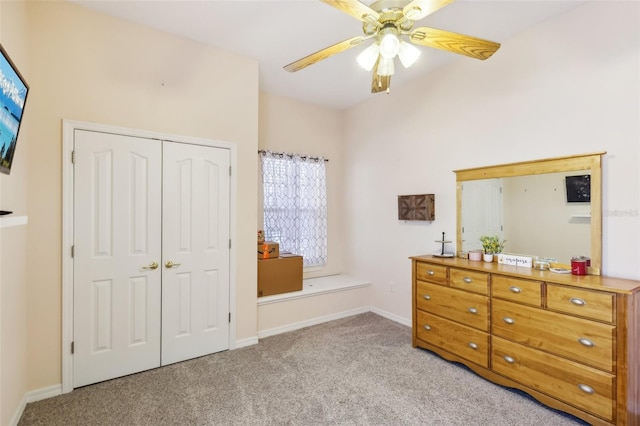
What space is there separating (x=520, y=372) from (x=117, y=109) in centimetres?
384

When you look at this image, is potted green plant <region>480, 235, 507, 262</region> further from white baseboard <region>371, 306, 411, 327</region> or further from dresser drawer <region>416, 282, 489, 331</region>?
white baseboard <region>371, 306, 411, 327</region>

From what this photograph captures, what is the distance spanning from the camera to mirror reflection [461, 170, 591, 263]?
2.40 m

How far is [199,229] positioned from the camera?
2930 mm

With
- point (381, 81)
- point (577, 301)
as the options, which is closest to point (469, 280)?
point (577, 301)

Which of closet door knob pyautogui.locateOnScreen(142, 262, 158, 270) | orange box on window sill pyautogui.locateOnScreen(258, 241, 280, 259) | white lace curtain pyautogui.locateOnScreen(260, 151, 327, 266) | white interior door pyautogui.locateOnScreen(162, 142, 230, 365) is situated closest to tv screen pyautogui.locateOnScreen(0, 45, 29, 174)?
white interior door pyautogui.locateOnScreen(162, 142, 230, 365)

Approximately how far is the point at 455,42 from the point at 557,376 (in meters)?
2.33

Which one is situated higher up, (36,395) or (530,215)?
(530,215)

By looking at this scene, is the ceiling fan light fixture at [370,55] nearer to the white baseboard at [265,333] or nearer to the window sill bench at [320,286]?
the window sill bench at [320,286]

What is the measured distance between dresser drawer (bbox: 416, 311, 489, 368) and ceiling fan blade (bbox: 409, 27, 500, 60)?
215 centimetres

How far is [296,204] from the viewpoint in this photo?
14.4ft

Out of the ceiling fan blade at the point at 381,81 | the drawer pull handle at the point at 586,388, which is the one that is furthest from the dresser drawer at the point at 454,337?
the ceiling fan blade at the point at 381,81

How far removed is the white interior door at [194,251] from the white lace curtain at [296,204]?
111 centimetres

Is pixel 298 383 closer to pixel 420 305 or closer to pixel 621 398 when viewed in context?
pixel 420 305

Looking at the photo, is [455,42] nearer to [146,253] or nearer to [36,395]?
[146,253]
